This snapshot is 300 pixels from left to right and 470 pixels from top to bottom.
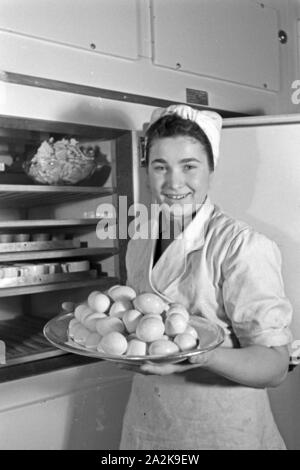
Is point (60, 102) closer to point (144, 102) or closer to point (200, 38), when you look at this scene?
point (144, 102)

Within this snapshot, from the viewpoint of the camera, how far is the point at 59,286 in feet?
4.66

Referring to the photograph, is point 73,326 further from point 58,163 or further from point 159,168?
point 58,163

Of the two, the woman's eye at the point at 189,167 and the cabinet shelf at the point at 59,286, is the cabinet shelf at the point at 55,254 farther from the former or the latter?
the woman's eye at the point at 189,167

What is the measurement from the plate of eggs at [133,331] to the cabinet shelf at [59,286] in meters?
0.26

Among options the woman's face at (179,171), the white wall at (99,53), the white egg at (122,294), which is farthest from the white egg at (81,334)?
the white wall at (99,53)

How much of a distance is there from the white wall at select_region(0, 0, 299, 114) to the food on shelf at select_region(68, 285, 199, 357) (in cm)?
67

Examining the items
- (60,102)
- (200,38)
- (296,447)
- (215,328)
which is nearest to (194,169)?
(215,328)

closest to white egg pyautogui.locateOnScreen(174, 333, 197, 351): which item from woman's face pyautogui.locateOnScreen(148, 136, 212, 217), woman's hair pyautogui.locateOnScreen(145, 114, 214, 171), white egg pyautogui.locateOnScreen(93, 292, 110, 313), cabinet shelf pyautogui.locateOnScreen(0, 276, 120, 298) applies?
white egg pyautogui.locateOnScreen(93, 292, 110, 313)

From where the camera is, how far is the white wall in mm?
1256

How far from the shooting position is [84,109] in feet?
4.55

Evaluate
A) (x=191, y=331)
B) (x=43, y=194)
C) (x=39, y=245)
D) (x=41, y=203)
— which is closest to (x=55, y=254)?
(x=39, y=245)

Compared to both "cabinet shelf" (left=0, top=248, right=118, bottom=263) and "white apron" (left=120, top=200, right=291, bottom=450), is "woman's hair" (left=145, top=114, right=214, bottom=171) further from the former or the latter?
"cabinet shelf" (left=0, top=248, right=118, bottom=263)

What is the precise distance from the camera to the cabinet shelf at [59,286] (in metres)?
1.31

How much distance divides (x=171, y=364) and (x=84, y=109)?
0.83 metres
